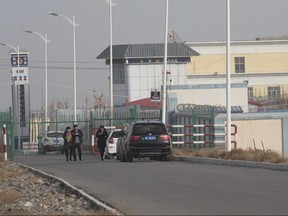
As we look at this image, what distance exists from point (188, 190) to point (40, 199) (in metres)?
3.42

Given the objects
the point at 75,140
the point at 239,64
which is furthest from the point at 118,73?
the point at 75,140

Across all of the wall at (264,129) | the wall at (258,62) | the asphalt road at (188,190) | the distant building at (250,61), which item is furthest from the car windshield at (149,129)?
the wall at (258,62)

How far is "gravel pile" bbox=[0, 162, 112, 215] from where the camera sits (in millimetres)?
16391

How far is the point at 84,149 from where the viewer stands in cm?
5797

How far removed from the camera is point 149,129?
35.5 meters

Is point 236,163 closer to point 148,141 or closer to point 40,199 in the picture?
point 148,141

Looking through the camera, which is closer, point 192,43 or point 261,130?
point 261,130

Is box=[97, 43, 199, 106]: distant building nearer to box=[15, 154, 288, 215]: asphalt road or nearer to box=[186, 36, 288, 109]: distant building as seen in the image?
box=[186, 36, 288, 109]: distant building

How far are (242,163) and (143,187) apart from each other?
998 centimetres

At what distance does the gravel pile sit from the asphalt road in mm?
477

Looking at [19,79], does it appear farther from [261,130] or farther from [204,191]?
[204,191]

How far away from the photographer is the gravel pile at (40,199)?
53.8 feet

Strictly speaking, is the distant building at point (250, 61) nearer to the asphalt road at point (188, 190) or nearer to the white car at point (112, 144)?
the white car at point (112, 144)

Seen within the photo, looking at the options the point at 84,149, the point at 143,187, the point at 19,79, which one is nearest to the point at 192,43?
the point at 19,79
